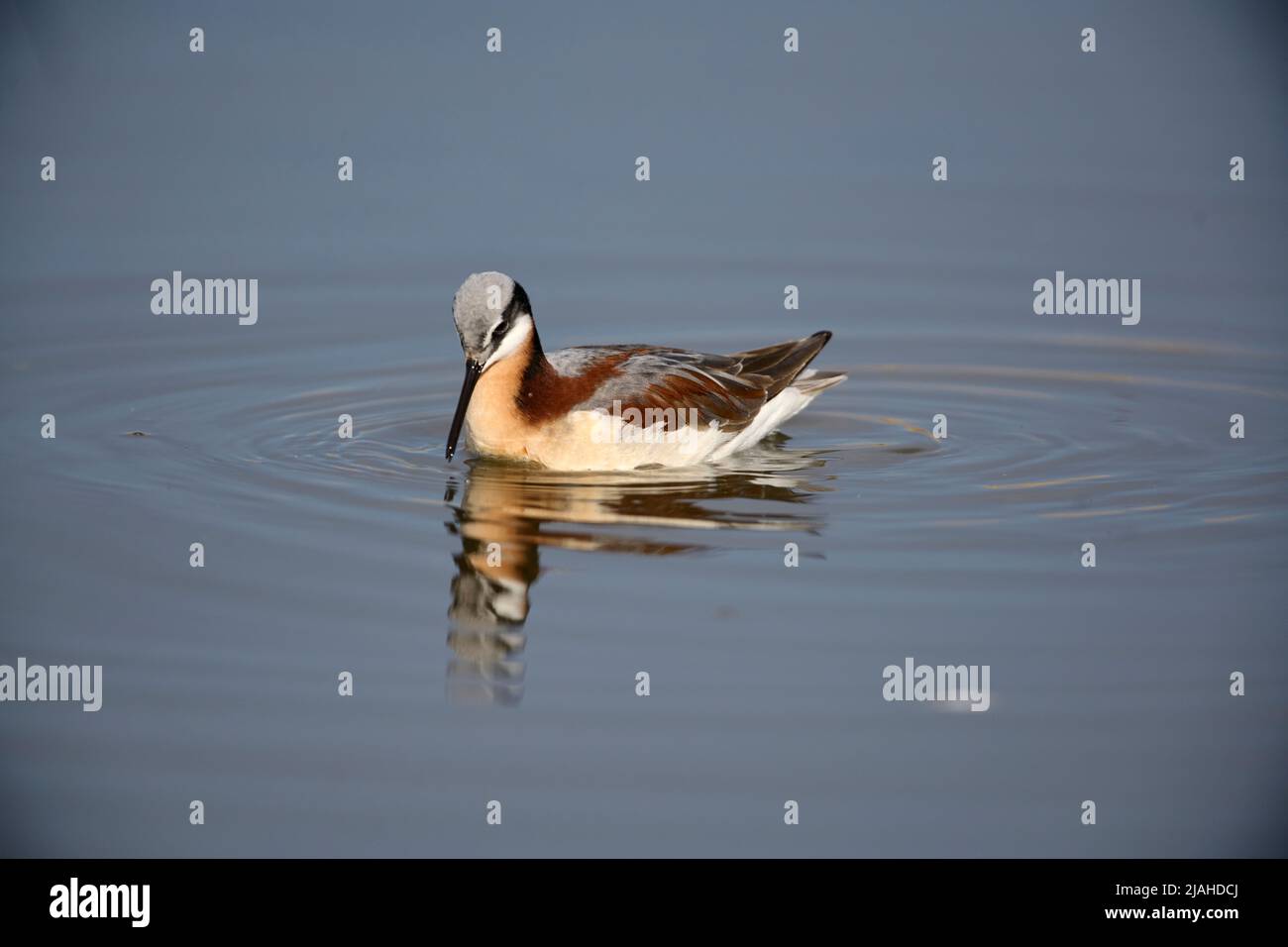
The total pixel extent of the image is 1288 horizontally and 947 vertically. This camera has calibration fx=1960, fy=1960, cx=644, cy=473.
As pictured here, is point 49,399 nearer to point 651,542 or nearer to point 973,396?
point 651,542

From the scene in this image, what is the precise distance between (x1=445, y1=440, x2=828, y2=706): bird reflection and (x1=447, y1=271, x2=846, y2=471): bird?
17 cm

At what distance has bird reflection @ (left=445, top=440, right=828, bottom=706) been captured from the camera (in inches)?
454

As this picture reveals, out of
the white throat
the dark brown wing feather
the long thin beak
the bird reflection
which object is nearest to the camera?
the bird reflection

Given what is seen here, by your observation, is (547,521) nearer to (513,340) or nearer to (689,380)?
(513,340)

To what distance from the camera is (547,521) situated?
44.3 ft

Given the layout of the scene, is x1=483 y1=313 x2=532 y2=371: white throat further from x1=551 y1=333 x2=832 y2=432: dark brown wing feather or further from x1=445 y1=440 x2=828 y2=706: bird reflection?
x1=445 y1=440 x2=828 y2=706: bird reflection

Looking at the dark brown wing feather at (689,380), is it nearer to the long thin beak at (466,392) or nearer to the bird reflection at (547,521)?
the bird reflection at (547,521)

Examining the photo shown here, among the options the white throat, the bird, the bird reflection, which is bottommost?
the bird reflection

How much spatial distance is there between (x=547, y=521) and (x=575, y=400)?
1.46 metres

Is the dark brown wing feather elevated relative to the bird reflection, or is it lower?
elevated

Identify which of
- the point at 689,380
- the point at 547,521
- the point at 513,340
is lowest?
the point at 547,521

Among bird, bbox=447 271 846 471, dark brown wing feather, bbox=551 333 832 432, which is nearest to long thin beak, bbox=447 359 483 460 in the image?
bird, bbox=447 271 846 471

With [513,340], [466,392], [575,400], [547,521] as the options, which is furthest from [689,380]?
[547,521]

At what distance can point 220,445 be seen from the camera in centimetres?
1509
